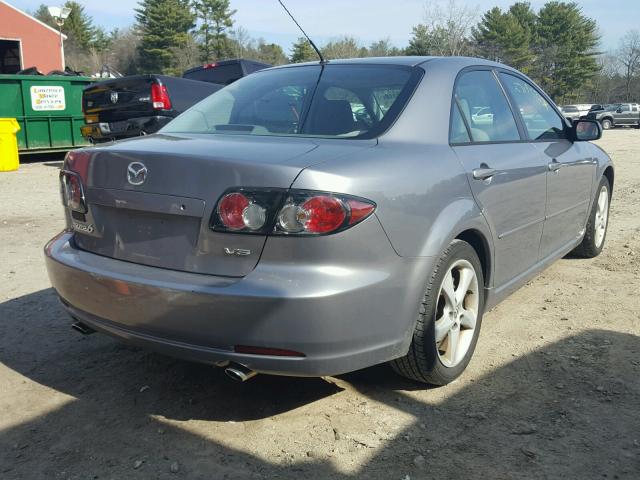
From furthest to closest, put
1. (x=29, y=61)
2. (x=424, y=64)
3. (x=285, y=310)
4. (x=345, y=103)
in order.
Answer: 1. (x=29, y=61)
2. (x=424, y=64)
3. (x=345, y=103)
4. (x=285, y=310)

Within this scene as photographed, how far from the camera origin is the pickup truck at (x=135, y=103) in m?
10.0

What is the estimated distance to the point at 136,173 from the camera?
264 centimetres

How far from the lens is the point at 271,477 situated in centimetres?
240

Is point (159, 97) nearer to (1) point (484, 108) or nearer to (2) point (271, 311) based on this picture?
(1) point (484, 108)

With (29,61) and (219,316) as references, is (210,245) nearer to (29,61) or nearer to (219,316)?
(219,316)

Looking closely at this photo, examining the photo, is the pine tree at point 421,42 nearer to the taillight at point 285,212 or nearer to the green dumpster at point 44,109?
the green dumpster at point 44,109

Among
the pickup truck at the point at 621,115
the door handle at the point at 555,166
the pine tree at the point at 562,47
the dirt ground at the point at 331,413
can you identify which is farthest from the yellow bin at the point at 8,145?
the pine tree at the point at 562,47

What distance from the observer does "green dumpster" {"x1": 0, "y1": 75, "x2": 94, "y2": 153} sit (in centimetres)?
1280

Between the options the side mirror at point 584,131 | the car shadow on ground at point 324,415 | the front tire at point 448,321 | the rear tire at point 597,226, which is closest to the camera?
the car shadow on ground at point 324,415

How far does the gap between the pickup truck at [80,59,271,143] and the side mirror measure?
6.83 meters

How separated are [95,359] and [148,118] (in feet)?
23.6

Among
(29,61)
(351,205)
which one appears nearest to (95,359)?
(351,205)

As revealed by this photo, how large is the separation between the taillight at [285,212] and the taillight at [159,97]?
8.14 m

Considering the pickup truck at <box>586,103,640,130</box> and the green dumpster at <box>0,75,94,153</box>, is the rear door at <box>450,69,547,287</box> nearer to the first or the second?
the green dumpster at <box>0,75,94,153</box>
